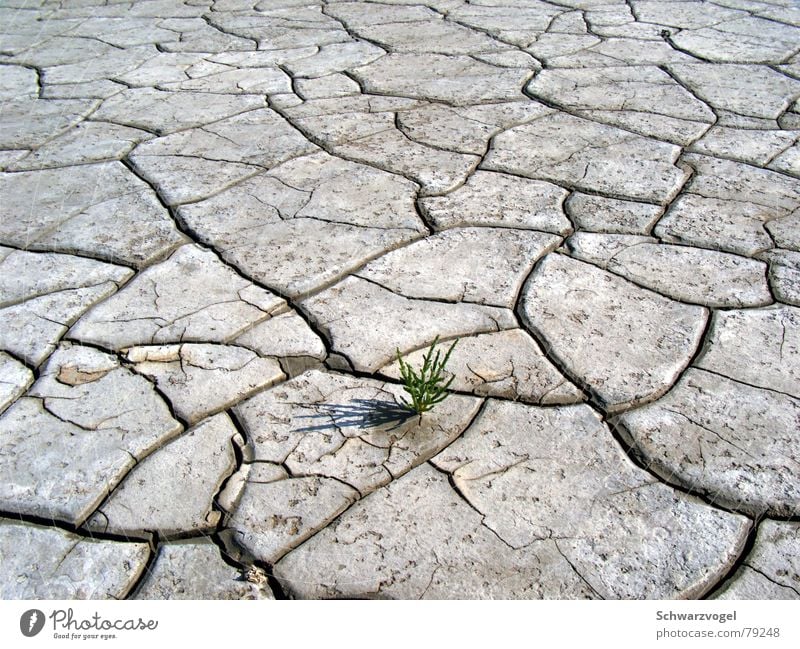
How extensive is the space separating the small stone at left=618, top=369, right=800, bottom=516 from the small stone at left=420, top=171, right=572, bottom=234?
31.3 inches

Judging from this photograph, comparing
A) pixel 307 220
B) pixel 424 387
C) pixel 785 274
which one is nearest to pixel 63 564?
pixel 424 387

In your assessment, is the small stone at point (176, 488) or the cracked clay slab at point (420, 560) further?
the small stone at point (176, 488)

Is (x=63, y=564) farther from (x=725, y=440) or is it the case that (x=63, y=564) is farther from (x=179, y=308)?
(x=725, y=440)

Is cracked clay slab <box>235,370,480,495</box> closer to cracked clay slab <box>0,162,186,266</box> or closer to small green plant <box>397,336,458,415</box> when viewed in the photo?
small green plant <box>397,336,458,415</box>

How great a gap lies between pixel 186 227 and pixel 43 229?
45cm

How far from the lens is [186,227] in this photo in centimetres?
255

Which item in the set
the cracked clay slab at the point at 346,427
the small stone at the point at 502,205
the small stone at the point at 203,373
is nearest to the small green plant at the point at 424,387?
the cracked clay slab at the point at 346,427

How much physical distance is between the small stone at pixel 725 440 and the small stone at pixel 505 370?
17 centimetres

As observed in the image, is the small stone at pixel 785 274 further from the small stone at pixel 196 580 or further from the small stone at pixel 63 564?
the small stone at pixel 63 564

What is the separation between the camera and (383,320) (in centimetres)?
208

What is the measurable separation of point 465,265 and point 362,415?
2.24ft

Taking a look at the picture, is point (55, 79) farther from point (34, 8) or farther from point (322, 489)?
point (322, 489)

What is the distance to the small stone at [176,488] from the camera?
1.56m
